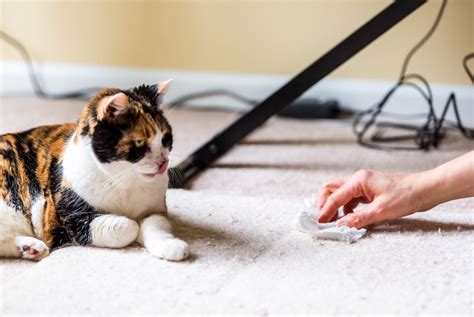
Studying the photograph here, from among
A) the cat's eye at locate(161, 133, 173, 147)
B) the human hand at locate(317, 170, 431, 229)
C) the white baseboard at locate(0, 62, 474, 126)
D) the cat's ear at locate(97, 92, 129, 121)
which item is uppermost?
the cat's ear at locate(97, 92, 129, 121)

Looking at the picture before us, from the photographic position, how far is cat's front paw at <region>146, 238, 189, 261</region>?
125 centimetres

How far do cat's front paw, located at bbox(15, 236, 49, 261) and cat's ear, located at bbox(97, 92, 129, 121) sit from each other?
10.3 inches

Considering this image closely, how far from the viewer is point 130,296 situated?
1.15 m

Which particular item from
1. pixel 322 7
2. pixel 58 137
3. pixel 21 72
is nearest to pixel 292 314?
pixel 58 137

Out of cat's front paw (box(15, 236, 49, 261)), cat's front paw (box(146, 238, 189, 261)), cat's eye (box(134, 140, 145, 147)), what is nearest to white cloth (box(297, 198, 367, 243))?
cat's front paw (box(146, 238, 189, 261))

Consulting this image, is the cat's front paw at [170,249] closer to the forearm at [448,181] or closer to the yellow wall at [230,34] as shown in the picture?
the forearm at [448,181]

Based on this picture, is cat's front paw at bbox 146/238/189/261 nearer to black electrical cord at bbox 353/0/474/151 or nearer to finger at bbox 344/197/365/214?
finger at bbox 344/197/365/214

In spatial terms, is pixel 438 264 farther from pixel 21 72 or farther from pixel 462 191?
pixel 21 72

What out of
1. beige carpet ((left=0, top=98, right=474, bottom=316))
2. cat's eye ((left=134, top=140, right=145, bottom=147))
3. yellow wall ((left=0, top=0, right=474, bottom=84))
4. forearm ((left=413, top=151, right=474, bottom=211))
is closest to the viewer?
beige carpet ((left=0, top=98, right=474, bottom=316))

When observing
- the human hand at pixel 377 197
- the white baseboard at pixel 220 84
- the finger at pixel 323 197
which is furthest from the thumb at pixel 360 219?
the white baseboard at pixel 220 84

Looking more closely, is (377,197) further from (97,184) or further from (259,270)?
(97,184)

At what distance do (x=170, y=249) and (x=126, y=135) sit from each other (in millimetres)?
209

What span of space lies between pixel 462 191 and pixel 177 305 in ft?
1.90

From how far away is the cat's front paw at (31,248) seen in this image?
129 cm
